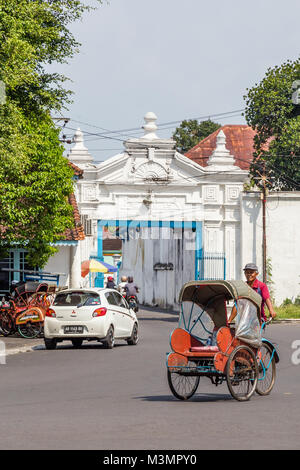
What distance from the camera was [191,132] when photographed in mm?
83562

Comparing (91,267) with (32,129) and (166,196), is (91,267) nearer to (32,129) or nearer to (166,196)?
(166,196)

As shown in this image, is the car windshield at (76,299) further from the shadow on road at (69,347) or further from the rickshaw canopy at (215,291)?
the rickshaw canopy at (215,291)

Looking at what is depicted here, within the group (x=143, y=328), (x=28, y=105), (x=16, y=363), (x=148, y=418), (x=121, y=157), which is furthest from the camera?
(x=121, y=157)

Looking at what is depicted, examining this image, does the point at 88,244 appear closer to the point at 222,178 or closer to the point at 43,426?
the point at 222,178

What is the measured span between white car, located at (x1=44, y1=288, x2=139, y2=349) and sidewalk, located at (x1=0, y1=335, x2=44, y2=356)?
82cm

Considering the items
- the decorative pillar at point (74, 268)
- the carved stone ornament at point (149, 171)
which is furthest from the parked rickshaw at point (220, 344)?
the carved stone ornament at point (149, 171)

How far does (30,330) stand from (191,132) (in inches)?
2208

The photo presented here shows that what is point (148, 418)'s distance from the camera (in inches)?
432

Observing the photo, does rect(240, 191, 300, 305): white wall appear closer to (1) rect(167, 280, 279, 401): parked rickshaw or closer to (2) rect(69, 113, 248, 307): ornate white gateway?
(2) rect(69, 113, 248, 307): ornate white gateway

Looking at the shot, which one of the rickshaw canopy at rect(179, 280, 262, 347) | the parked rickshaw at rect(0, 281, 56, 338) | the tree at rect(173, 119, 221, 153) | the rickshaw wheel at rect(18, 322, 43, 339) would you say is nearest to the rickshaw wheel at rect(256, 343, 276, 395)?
the rickshaw canopy at rect(179, 280, 262, 347)

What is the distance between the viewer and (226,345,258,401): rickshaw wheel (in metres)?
12.8

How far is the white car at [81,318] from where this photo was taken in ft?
79.0

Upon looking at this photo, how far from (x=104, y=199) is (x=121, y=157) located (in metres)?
2.15

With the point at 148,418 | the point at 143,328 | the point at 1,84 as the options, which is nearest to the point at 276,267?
the point at 143,328
